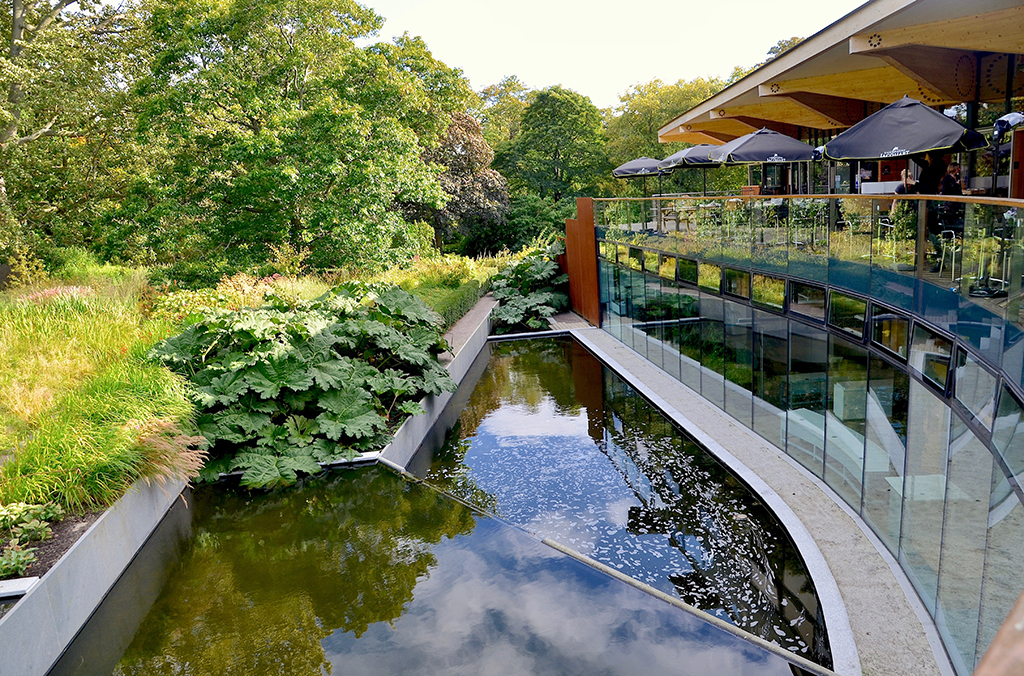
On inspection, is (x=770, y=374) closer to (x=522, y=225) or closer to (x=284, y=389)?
(x=284, y=389)

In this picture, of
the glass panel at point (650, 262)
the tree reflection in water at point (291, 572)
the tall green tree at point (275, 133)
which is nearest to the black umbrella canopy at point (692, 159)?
the glass panel at point (650, 262)

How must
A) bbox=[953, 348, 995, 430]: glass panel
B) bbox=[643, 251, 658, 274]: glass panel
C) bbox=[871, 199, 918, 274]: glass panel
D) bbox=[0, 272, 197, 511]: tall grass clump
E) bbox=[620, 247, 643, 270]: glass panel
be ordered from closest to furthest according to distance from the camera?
bbox=[953, 348, 995, 430]: glass panel, bbox=[871, 199, 918, 274]: glass panel, bbox=[0, 272, 197, 511]: tall grass clump, bbox=[643, 251, 658, 274]: glass panel, bbox=[620, 247, 643, 270]: glass panel

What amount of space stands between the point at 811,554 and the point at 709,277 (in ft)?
18.5

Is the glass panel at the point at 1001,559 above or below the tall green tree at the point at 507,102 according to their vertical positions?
below

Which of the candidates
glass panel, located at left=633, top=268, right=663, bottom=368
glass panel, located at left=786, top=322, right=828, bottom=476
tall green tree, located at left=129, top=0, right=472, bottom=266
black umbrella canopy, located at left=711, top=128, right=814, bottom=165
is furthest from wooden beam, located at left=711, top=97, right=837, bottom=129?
glass panel, located at left=786, top=322, right=828, bottom=476

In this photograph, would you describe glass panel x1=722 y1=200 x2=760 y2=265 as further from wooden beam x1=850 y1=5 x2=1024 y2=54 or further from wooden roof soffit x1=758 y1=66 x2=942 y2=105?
wooden roof soffit x1=758 y1=66 x2=942 y2=105

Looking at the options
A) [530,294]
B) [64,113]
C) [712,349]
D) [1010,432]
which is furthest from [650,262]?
[64,113]

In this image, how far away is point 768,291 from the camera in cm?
970

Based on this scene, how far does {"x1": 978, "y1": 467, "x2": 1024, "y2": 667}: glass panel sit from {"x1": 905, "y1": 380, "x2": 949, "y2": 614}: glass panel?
3.05ft

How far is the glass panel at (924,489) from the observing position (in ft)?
19.5

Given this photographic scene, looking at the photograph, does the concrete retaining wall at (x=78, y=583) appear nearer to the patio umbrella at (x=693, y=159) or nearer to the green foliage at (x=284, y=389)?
the green foliage at (x=284, y=389)

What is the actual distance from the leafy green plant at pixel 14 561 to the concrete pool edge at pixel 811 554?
5748 mm

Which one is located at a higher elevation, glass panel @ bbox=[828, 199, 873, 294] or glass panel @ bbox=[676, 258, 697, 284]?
glass panel @ bbox=[828, 199, 873, 294]

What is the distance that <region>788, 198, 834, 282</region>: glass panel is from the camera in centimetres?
816
